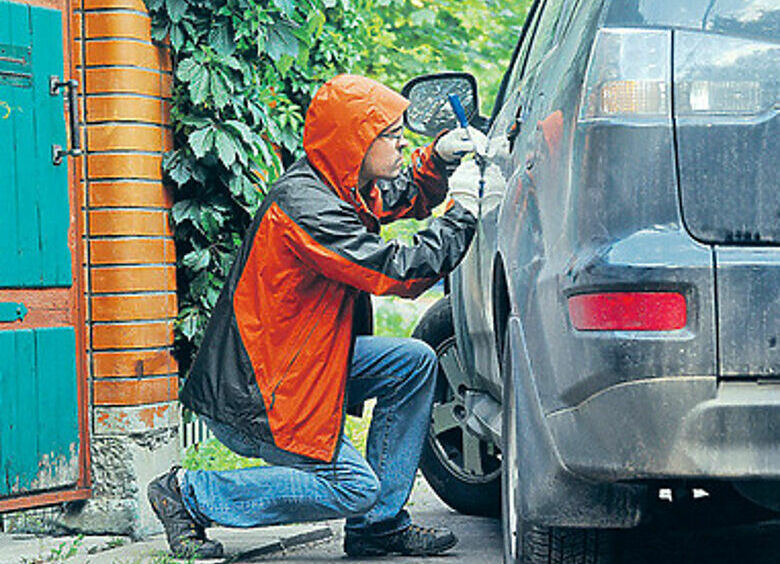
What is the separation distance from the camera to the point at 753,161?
2574 millimetres

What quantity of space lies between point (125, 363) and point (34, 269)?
51cm

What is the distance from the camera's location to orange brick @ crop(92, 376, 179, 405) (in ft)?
17.0

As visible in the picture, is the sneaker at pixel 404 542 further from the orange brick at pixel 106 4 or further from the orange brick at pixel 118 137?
the orange brick at pixel 106 4

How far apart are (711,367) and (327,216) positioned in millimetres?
1983

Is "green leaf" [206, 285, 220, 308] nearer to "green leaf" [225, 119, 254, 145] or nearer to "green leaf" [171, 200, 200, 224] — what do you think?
"green leaf" [171, 200, 200, 224]

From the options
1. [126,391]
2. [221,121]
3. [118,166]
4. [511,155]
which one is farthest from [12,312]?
[511,155]

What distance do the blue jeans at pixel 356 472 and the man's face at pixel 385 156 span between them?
598 millimetres

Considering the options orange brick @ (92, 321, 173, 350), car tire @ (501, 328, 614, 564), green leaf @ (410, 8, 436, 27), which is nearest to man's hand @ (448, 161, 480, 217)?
car tire @ (501, 328, 614, 564)

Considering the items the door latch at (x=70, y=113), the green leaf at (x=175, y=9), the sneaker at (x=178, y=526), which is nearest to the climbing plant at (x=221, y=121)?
the green leaf at (x=175, y=9)

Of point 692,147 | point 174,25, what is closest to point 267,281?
point 174,25

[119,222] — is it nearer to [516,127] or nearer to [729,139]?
[516,127]

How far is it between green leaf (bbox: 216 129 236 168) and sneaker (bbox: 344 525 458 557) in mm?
1493

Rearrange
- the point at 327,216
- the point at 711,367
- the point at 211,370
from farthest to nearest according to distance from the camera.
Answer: the point at 211,370 → the point at 327,216 → the point at 711,367

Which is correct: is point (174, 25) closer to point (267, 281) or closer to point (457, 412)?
point (267, 281)
